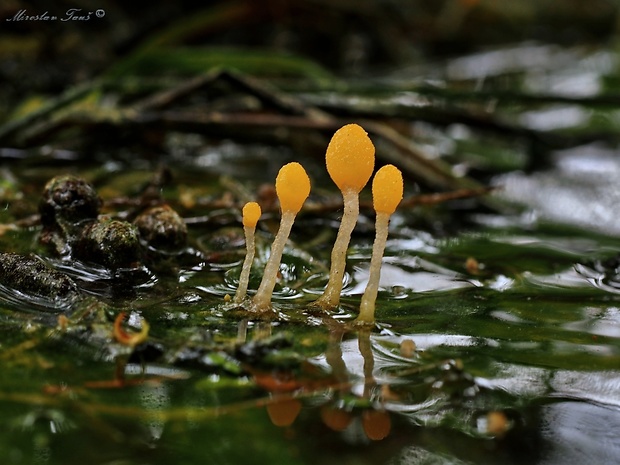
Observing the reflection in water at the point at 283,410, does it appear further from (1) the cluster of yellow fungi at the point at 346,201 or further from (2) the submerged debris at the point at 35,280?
(2) the submerged debris at the point at 35,280

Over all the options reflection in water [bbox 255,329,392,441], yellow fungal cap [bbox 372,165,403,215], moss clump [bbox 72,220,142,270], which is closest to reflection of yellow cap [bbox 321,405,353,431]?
reflection in water [bbox 255,329,392,441]

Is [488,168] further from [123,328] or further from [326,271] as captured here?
[123,328]

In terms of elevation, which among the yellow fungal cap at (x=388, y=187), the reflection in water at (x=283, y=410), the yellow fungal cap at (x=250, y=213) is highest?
the yellow fungal cap at (x=388, y=187)

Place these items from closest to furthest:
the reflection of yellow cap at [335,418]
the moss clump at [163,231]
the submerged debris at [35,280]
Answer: the reflection of yellow cap at [335,418], the submerged debris at [35,280], the moss clump at [163,231]

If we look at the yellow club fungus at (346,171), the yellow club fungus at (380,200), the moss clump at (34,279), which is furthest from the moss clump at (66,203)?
the yellow club fungus at (380,200)

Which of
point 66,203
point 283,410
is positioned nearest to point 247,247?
point 283,410

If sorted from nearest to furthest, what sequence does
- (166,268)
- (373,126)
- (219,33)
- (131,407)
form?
(131,407)
(166,268)
(373,126)
(219,33)

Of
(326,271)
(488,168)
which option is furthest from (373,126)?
(326,271)
